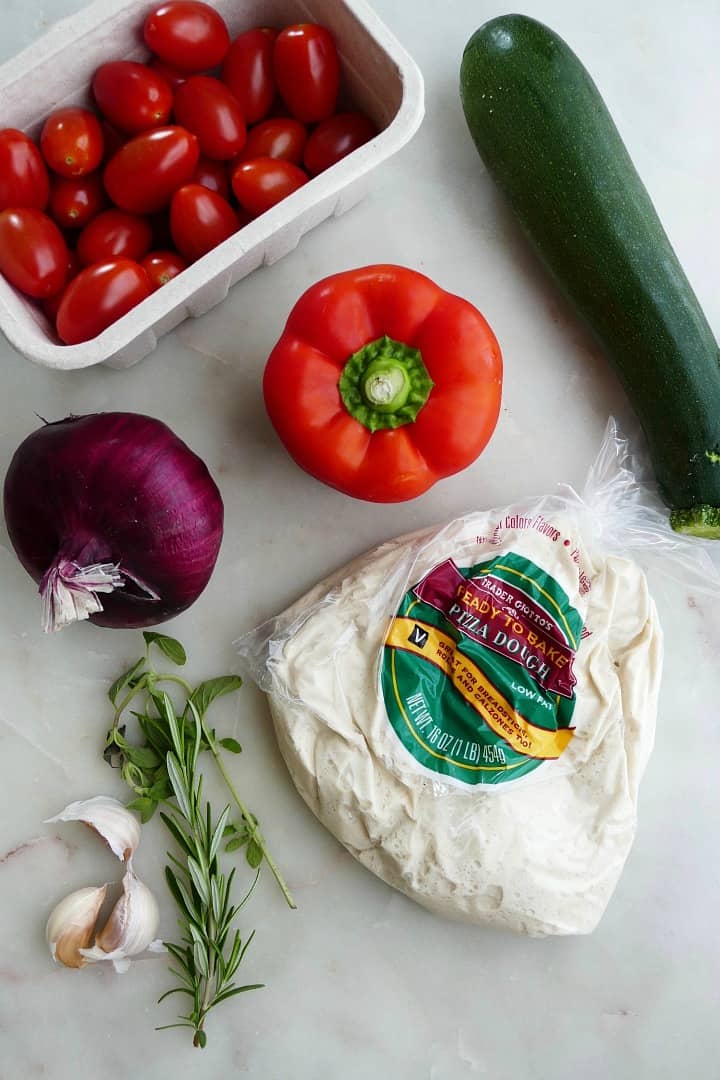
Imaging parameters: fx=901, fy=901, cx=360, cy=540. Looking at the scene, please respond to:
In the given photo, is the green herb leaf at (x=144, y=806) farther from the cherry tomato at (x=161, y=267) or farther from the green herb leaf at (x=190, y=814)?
the cherry tomato at (x=161, y=267)

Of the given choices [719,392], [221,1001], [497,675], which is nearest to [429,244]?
[719,392]

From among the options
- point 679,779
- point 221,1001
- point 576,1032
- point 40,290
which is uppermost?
point 40,290

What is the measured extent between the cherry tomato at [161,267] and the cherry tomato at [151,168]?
52 mm

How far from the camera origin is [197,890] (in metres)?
0.91

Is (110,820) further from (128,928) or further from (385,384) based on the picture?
(385,384)

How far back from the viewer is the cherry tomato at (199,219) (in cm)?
86

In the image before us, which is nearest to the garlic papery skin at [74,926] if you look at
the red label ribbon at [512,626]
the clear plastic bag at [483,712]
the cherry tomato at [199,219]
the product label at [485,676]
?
the clear plastic bag at [483,712]

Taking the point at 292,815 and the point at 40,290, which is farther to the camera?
the point at 292,815

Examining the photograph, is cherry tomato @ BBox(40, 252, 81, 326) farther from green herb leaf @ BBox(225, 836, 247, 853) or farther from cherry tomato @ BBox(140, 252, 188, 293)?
green herb leaf @ BBox(225, 836, 247, 853)

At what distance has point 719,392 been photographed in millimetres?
972

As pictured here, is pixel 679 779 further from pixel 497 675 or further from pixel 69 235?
pixel 69 235

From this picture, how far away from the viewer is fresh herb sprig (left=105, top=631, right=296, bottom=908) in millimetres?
949

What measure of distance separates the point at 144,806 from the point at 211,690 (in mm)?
137

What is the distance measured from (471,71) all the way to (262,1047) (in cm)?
109
